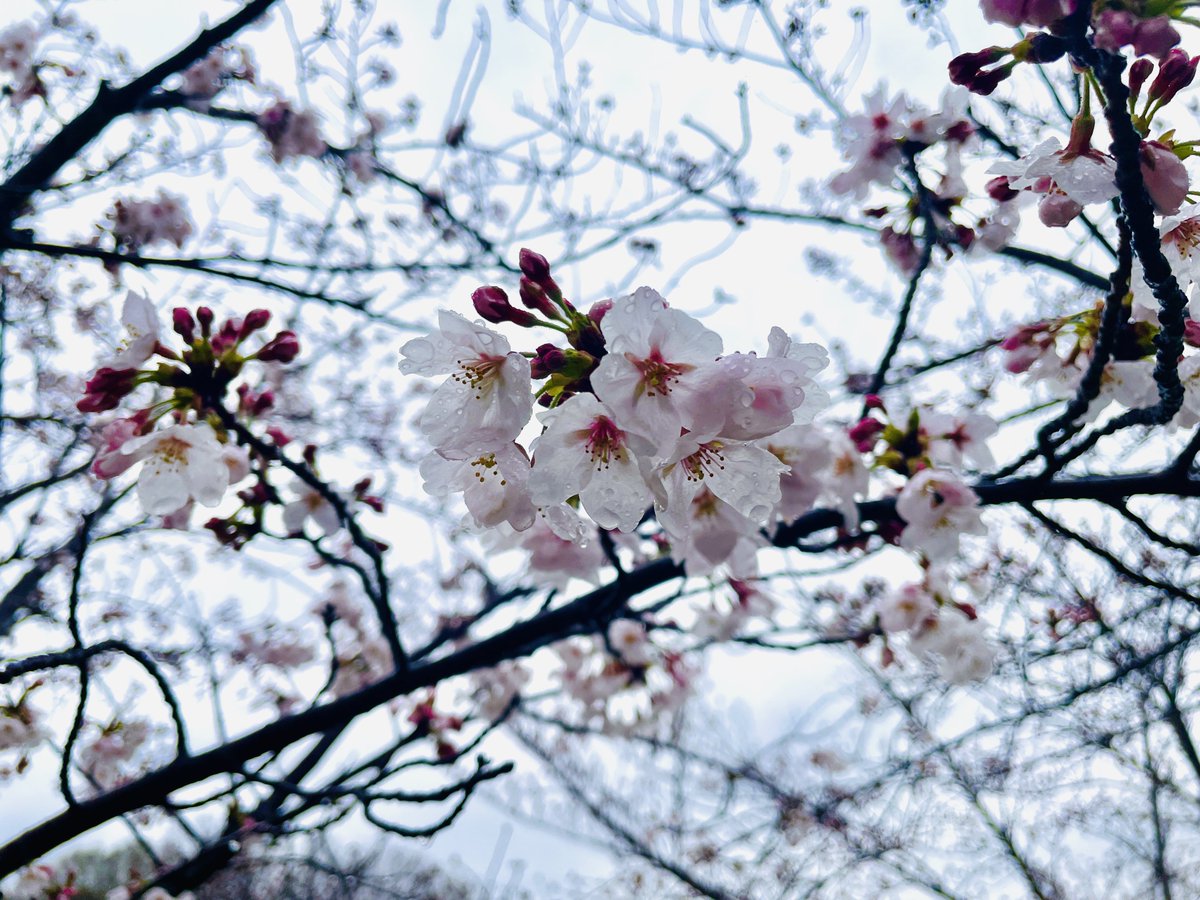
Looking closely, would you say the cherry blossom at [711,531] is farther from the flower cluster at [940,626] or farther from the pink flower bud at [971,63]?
the flower cluster at [940,626]

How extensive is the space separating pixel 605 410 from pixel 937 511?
4.16 ft

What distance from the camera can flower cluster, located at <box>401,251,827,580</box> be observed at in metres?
1.03

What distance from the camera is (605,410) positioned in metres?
1.09

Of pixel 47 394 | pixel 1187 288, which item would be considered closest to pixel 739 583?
pixel 1187 288

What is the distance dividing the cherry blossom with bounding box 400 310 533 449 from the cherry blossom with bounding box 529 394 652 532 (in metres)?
0.07

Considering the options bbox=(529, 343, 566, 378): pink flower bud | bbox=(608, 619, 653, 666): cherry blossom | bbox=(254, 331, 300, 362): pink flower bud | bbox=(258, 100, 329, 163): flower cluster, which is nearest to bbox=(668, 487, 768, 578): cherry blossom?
bbox=(529, 343, 566, 378): pink flower bud

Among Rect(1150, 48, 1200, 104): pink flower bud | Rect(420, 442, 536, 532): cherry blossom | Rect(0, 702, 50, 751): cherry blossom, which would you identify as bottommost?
Rect(0, 702, 50, 751): cherry blossom

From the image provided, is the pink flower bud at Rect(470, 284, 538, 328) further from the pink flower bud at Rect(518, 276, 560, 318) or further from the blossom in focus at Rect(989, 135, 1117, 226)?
the blossom in focus at Rect(989, 135, 1117, 226)

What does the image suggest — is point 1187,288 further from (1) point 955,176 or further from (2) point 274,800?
(2) point 274,800

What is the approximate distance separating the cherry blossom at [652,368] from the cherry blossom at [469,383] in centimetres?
16

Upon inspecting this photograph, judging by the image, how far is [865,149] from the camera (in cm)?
248

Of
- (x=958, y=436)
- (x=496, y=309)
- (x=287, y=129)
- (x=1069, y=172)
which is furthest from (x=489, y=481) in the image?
(x=287, y=129)

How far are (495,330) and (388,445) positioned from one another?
623 centimetres

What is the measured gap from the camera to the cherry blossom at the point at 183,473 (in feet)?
6.13
